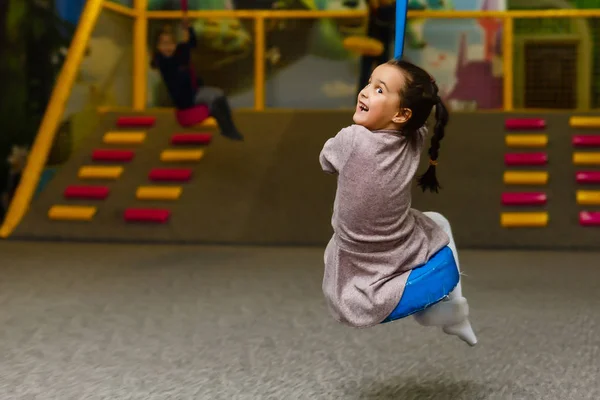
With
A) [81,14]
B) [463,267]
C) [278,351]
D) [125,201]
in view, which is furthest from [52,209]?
[278,351]

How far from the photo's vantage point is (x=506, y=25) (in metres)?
5.15

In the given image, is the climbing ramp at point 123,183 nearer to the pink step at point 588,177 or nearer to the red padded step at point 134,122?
the red padded step at point 134,122

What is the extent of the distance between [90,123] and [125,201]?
0.93m

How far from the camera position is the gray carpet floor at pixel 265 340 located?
1.49m

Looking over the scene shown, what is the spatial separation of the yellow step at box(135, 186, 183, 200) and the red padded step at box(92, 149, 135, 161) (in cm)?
38

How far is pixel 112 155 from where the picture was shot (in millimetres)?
4398

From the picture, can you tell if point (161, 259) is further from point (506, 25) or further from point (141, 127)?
point (506, 25)

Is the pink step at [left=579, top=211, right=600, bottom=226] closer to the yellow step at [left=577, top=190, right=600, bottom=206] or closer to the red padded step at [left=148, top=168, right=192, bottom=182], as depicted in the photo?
the yellow step at [left=577, top=190, right=600, bottom=206]

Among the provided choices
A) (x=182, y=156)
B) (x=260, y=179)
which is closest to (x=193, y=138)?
(x=182, y=156)

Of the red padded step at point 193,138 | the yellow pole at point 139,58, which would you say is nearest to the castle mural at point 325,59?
the yellow pole at point 139,58

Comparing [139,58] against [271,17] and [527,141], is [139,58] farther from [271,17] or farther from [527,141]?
[527,141]

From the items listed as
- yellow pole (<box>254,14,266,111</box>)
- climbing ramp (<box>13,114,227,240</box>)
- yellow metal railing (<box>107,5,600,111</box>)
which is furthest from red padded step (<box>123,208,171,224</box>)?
yellow pole (<box>254,14,266,111</box>)

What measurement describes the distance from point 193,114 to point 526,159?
1837mm

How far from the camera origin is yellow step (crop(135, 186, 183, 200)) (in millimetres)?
4030
